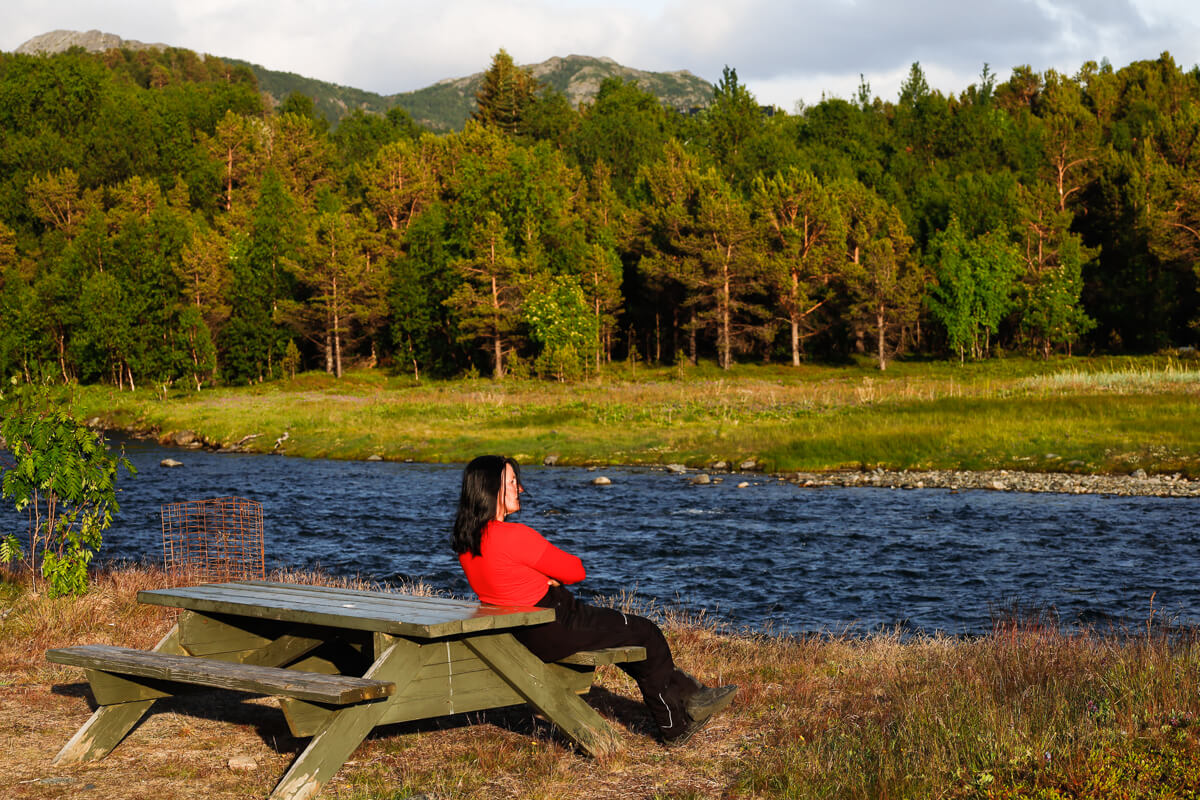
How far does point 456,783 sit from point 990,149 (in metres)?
101

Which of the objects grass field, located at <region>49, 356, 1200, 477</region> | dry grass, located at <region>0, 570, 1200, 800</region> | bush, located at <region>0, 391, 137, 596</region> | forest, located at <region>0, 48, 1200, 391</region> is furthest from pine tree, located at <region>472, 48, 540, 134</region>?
dry grass, located at <region>0, 570, 1200, 800</region>

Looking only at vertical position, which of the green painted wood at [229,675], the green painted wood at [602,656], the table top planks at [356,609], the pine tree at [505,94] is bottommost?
the green painted wood at [602,656]

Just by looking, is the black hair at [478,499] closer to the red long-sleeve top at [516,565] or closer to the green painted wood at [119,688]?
the red long-sleeve top at [516,565]

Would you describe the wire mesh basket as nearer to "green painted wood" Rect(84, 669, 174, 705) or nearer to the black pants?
"green painted wood" Rect(84, 669, 174, 705)

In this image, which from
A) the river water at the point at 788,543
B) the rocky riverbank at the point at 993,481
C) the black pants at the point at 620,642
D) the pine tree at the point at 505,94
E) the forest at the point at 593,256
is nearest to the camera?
the black pants at the point at 620,642

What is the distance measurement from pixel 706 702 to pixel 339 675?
2.28 m

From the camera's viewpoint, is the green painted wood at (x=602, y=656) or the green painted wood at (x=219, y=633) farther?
the green painted wood at (x=219, y=633)

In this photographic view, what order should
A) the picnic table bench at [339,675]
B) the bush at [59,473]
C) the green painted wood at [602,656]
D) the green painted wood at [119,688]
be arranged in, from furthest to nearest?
the bush at [59,473], the green painted wood at [119,688], the green painted wood at [602,656], the picnic table bench at [339,675]

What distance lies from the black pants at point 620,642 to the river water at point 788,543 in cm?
691

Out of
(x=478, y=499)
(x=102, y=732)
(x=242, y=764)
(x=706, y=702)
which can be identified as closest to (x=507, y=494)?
(x=478, y=499)

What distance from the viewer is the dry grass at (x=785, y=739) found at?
5809 mm

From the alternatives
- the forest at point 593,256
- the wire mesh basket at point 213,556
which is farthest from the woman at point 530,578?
the forest at point 593,256

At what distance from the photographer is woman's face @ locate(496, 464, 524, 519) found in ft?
22.0

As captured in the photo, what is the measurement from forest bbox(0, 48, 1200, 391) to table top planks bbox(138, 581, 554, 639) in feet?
194
